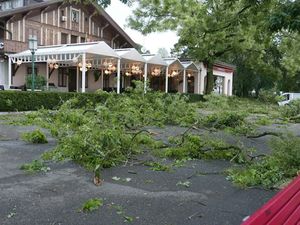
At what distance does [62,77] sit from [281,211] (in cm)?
3172

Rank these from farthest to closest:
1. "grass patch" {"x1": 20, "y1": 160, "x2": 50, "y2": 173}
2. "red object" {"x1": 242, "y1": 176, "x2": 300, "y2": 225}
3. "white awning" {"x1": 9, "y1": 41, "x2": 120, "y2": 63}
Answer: "white awning" {"x1": 9, "y1": 41, "x2": 120, "y2": 63}, "grass patch" {"x1": 20, "y1": 160, "x2": 50, "y2": 173}, "red object" {"x1": 242, "y1": 176, "x2": 300, "y2": 225}

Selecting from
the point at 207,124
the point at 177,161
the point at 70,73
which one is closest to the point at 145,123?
the point at 207,124

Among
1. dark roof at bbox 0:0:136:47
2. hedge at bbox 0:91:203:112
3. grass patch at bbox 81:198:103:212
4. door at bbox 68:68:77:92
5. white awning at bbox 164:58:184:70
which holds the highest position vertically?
dark roof at bbox 0:0:136:47

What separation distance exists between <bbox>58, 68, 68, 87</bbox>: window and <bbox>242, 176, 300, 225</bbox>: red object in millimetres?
31083

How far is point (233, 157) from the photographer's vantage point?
7.36 meters

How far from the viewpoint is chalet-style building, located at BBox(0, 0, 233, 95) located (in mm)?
26656

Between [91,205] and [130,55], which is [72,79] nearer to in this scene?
[130,55]

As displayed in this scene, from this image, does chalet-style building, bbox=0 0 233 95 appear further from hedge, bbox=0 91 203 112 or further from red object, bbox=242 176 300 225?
red object, bbox=242 176 300 225

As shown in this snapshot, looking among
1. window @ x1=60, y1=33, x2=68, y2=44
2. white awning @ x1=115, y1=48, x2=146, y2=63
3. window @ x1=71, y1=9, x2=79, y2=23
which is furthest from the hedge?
window @ x1=71, y1=9, x2=79, y2=23

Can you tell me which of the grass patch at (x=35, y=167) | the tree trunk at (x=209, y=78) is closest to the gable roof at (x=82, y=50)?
the tree trunk at (x=209, y=78)

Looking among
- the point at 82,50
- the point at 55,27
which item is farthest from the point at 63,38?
the point at 82,50

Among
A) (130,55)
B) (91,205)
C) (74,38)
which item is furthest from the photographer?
(74,38)

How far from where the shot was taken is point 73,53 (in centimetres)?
2467

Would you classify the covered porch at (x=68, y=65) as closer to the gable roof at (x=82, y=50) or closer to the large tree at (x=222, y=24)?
the gable roof at (x=82, y=50)
